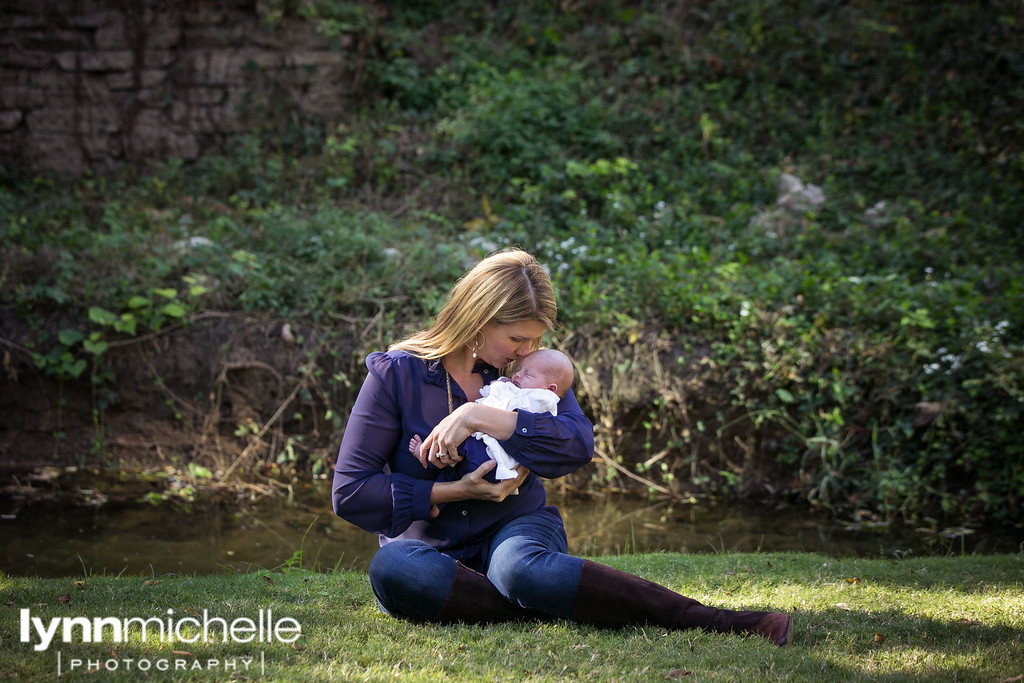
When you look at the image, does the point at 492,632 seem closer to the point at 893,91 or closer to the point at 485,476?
the point at 485,476

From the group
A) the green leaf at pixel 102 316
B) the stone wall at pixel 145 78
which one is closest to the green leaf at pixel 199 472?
the green leaf at pixel 102 316

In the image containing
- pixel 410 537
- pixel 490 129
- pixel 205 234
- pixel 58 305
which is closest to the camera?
pixel 410 537

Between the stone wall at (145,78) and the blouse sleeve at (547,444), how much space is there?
7.49 meters

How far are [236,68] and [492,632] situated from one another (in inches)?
330

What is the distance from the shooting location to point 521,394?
301cm

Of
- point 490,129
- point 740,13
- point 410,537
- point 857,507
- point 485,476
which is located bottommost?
point 857,507

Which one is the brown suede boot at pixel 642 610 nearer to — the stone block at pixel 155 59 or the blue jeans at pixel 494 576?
the blue jeans at pixel 494 576

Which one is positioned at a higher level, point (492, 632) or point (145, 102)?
point (145, 102)

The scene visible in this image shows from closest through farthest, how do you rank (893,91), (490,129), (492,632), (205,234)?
(492,632), (205,234), (490,129), (893,91)

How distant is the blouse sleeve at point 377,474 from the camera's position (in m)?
2.86

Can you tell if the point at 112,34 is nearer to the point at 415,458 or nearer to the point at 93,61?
the point at 93,61

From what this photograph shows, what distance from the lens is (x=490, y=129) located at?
8.77m

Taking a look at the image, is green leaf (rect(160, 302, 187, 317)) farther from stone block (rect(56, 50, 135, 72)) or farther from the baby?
stone block (rect(56, 50, 135, 72))

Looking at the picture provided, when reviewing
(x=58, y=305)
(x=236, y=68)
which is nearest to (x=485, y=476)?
(x=58, y=305)
